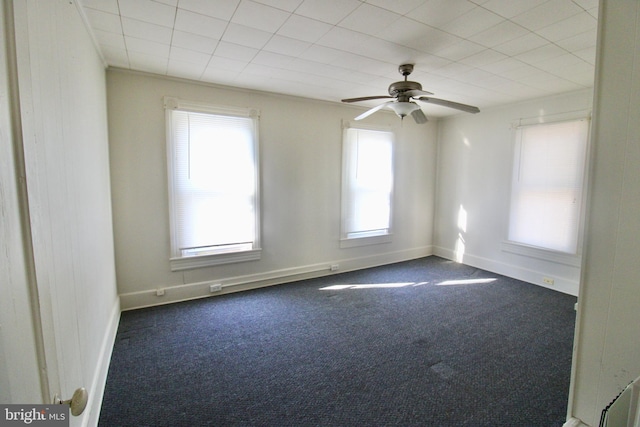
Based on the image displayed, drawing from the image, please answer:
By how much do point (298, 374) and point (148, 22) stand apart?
2805 mm

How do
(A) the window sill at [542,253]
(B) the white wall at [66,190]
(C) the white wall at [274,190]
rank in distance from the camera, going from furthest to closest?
(A) the window sill at [542,253], (C) the white wall at [274,190], (B) the white wall at [66,190]

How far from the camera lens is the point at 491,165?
187 inches

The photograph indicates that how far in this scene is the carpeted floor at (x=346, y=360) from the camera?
1943 mm

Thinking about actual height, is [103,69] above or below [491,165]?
above

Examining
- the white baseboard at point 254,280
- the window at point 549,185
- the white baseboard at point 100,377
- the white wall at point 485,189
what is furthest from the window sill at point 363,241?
the white baseboard at point 100,377

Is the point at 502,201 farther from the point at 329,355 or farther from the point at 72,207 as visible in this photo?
the point at 72,207

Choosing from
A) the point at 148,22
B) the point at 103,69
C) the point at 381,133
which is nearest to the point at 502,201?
the point at 381,133

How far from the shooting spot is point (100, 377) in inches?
80.6

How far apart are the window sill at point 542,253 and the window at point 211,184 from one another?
371cm

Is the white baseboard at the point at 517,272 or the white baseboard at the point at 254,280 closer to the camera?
the white baseboard at the point at 254,280

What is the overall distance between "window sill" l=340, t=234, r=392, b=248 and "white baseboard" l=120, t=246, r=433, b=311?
23cm

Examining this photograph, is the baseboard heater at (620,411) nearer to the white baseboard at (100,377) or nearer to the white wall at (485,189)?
the white baseboard at (100,377)

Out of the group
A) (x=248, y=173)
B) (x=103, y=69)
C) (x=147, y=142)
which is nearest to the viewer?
(x=103, y=69)

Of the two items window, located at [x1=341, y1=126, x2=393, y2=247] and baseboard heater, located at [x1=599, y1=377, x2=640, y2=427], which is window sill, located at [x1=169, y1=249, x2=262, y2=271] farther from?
baseboard heater, located at [x1=599, y1=377, x2=640, y2=427]
